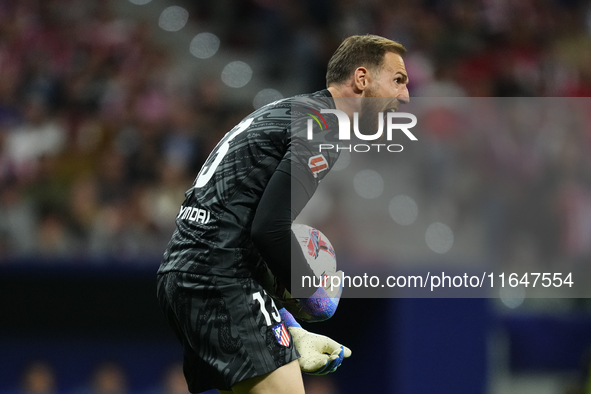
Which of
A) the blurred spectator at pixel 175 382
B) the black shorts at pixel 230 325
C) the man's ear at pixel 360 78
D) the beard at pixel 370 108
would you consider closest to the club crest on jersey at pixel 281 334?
the black shorts at pixel 230 325

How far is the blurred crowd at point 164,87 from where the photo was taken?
7.17 metres

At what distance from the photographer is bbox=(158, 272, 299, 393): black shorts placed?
9.83 ft

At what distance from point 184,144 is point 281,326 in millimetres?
5317

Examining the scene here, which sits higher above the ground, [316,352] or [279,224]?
[279,224]

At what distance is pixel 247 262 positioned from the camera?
3.08 metres

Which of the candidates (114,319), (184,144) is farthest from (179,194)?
(114,319)

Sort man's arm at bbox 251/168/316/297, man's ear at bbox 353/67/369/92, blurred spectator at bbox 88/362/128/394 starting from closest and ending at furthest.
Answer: man's arm at bbox 251/168/316/297
man's ear at bbox 353/67/369/92
blurred spectator at bbox 88/362/128/394

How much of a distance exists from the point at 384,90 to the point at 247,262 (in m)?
0.92

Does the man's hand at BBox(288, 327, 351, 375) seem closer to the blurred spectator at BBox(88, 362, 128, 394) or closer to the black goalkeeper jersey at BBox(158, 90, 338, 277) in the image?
the black goalkeeper jersey at BBox(158, 90, 338, 277)

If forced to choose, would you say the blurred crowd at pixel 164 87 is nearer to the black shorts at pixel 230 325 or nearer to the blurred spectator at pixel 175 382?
the blurred spectator at pixel 175 382

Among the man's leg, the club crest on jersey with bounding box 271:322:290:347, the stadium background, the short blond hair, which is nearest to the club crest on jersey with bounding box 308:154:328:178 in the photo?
the short blond hair

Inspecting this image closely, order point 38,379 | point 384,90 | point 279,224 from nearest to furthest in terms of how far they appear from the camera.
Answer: point 279,224
point 384,90
point 38,379

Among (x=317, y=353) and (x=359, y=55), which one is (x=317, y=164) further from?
(x=317, y=353)

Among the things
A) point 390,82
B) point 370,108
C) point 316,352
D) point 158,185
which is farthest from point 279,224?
point 158,185
